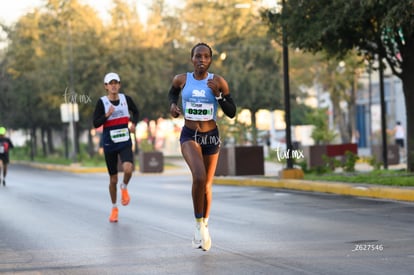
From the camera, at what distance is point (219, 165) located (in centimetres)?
2961

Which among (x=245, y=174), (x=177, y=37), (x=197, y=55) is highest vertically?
(x=177, y=37)

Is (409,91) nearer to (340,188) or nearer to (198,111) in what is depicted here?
(340,188)

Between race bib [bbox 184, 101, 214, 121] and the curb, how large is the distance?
7829 mm

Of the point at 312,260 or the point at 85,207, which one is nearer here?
the point at 312,260

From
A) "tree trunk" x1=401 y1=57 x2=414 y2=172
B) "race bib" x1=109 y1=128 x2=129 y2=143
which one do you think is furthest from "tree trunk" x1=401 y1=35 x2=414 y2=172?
"race bib" x1=109 y1=128 x2=129 y2=143

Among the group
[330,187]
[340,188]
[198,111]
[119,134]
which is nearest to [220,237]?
[198,111]

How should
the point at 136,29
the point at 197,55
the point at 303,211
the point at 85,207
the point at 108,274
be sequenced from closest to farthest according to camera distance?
the point at 108,274 < the point at 197,55 < the point at 303,211 < the point at 85,207 < the point at 136,29

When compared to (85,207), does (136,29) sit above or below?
above

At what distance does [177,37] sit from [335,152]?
104ft

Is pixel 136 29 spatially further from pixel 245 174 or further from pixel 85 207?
pixel 85 207

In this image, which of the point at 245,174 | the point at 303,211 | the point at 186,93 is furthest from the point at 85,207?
the point at 245,174

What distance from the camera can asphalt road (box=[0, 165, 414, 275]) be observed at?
9.38 m

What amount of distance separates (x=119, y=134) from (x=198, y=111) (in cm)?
413

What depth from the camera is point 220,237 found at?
39.1 feet
